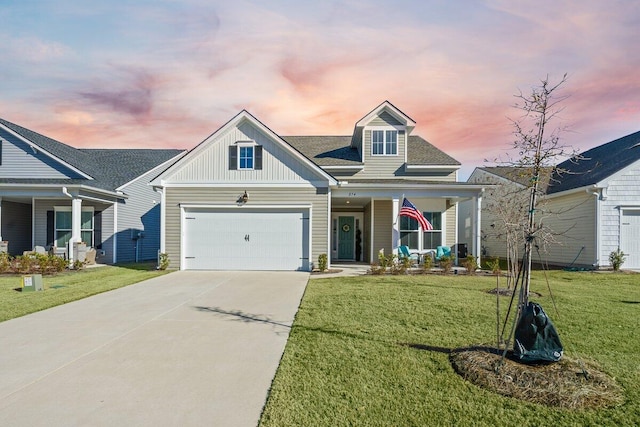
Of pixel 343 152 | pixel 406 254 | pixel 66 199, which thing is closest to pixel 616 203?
pixel 406 254

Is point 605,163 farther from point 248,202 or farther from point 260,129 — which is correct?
point 248,202

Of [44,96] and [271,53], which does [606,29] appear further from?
[44,96]

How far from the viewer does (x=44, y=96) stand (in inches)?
512

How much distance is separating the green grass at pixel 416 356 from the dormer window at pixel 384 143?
8.85 m

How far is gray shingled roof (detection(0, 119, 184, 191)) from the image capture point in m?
15.6

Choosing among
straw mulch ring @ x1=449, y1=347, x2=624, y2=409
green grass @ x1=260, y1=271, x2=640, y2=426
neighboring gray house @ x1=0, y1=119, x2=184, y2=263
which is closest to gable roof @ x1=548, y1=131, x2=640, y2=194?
green grass @ x1=260, y1=271, x2=640, y2=426

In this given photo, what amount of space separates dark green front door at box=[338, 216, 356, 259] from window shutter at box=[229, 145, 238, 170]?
21.5 ft

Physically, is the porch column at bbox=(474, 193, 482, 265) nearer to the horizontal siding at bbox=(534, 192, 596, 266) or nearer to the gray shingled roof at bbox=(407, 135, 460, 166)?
the horizontal siding at bbox=(534, 192, 596, 266)

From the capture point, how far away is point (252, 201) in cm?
1381

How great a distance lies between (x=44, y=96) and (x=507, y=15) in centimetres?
1441

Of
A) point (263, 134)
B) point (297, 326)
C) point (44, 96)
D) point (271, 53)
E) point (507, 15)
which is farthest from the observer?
point (263, 134)

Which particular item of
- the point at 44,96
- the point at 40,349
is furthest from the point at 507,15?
the point at 44,96

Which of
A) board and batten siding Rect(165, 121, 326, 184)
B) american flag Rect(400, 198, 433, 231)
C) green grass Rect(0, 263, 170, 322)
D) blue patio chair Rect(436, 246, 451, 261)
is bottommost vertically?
green grass Rect(0, 263, 170, 322)

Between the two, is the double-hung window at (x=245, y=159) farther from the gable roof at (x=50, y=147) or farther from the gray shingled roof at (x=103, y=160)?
the gable roof at (x=50, y=147)
